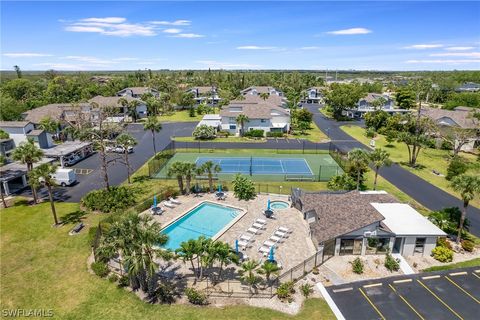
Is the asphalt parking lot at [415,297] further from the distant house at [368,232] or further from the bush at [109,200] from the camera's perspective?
the bush at [109,200]

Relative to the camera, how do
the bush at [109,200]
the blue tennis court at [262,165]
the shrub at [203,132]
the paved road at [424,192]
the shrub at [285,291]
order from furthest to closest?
1. the shrub at [203,132]
2. the blue tennis court at [262,165]
3. the bush at [109,200]
4. the paved road at [424,192]
5. the shrub at [285,291]

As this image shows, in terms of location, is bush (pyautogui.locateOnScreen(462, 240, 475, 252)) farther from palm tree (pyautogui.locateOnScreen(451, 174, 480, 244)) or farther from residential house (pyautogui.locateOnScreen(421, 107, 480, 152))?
residential house (pyautogui.locateOnScreen(421, 107, 480, 152))

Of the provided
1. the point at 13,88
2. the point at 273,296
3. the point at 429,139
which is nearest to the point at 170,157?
the point at 273,296

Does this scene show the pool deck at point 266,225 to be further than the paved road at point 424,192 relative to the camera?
No

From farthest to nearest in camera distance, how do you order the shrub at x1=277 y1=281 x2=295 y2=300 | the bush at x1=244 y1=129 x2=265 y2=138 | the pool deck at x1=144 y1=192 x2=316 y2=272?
the bush at x1=244 y1=129 x2=265 y2=138 → the pool deck at x1=144 y1=192 x2=316 y2=272 → the shrub at x1=277 y1=281 x2=295 y2=300

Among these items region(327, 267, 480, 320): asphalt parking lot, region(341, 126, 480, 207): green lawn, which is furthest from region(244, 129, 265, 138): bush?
region(327, 267, 480, 320): asphalt parking lot

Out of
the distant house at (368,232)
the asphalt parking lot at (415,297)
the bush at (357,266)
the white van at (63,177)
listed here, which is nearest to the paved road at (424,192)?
the distant house at (368,232)

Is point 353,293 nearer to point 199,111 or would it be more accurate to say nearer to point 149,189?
point 149,189
